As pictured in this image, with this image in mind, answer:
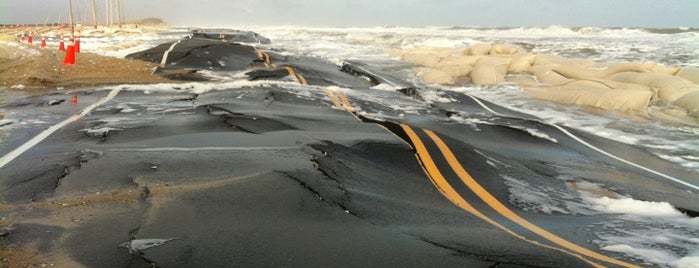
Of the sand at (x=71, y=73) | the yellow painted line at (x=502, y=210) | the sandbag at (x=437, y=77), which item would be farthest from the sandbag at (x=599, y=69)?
the sand at (x=71, y=73)

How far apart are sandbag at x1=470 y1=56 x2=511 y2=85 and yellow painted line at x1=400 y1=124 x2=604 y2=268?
39.4 feet

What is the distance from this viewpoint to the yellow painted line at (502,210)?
319 cm

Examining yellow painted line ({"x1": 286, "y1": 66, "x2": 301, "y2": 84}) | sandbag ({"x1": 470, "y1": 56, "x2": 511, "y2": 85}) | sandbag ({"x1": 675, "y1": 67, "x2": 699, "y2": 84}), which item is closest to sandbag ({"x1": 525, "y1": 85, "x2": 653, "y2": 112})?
sandbag ({"x1": 675, "y1": 67, "x2": 699, "y2": 84})

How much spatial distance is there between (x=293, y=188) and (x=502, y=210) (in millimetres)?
1696

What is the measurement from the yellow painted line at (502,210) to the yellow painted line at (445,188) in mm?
169

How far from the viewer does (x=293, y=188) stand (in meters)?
3.88

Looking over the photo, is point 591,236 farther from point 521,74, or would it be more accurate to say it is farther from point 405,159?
point 521,74

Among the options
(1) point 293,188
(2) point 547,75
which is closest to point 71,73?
(1) point 293,188

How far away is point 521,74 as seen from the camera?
731 inches

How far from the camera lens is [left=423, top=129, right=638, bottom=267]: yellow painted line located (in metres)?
3.19

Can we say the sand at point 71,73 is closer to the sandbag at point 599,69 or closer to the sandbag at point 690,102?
the sandbag at point 599,69

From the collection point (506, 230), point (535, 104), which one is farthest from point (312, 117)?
point (535, 104)

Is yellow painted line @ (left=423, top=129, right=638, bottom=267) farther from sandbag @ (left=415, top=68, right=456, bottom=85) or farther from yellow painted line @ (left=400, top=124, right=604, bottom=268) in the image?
sandbag @ (left=415, top=68, right=456, bottom=85)

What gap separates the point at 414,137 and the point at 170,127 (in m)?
2.93
